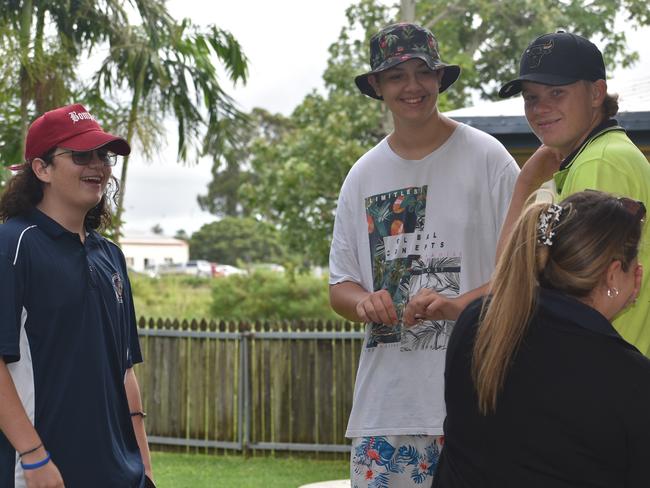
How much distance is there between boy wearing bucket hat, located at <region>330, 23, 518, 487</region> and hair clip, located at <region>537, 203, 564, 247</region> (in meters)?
0.92

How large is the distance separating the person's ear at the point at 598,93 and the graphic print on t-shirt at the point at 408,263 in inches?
24.7

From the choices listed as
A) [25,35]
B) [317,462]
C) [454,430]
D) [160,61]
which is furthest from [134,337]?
[160,61]

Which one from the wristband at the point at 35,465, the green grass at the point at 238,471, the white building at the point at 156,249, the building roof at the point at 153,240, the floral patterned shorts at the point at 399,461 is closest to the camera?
the wristband at the point at 35,465

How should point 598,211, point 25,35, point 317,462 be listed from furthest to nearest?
point 25,35 → point 317,462 → point 598,211

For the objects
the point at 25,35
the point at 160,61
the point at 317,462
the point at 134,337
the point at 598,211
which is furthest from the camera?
the point at 160,61

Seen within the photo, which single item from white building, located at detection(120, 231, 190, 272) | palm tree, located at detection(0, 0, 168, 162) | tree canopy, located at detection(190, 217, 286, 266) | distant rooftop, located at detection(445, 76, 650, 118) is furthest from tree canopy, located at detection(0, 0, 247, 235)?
white building, located at detection(120, 231, 190, 272)

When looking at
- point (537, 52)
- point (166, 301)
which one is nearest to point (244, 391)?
point (537, 52)

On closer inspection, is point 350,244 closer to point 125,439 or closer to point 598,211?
point 125,439

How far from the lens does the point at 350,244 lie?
11.5 ft

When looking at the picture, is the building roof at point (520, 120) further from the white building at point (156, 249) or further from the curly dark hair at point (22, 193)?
the white building at point (156, 249)

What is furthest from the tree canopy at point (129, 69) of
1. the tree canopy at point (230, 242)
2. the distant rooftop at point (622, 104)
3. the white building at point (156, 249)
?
the white building at point (156, 249)

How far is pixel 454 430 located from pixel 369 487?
0.96 metres

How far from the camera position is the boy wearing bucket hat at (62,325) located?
307 centimetres

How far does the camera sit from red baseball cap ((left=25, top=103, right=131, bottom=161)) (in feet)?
10.9
